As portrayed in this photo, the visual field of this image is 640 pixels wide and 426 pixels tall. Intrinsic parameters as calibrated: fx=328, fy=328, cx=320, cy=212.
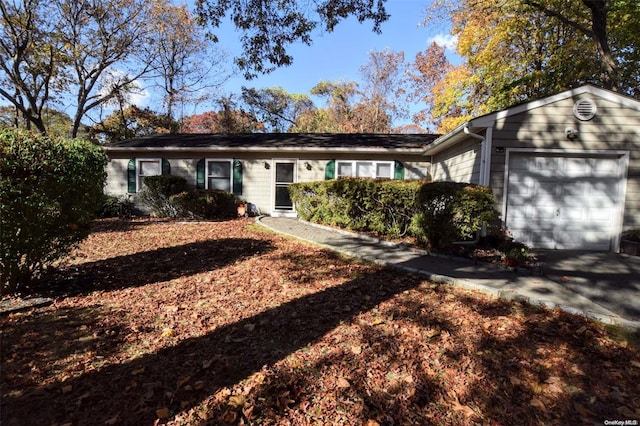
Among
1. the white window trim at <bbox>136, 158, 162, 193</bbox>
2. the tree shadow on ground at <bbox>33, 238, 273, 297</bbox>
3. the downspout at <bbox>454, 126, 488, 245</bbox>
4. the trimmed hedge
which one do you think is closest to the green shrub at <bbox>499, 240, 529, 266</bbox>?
the trimmed hedge

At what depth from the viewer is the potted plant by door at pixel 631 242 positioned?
6850 mm

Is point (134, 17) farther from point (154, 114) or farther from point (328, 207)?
point (328, 207)

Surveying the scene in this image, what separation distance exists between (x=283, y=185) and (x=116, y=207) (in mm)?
6385

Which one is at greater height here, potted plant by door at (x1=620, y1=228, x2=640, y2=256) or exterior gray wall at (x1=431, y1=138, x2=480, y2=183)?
exterior gray wall at (x1=431, y1=138, x2=480, y2=183)

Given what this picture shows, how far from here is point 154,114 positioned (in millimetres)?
25188

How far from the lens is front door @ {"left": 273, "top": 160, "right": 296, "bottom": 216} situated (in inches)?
494

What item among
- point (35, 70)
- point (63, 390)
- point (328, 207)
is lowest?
point (63, 390)

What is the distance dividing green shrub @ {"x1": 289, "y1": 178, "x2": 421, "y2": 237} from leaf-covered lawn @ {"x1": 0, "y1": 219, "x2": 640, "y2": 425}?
2901 mm

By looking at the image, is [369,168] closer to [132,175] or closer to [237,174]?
[237,174]

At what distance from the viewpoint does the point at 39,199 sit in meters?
4.03

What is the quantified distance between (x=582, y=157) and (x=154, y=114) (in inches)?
1045

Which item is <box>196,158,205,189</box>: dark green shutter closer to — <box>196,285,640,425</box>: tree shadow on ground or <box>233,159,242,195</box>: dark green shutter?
<box>233,159,242,195</box>: dark green shutter

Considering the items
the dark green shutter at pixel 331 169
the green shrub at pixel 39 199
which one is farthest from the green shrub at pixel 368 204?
the green shrub at pixel 39 199

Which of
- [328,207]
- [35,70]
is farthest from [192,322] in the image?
[35,70]
